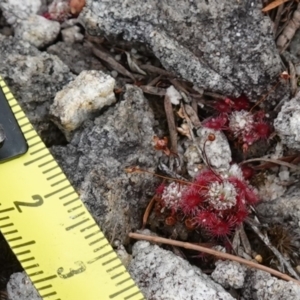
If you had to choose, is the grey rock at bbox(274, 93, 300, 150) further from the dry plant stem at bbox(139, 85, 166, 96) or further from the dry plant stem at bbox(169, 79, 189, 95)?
the dry plant stem at bbox(139, 85, 166, 96)

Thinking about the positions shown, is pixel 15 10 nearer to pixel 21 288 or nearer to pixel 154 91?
pixel 154 91

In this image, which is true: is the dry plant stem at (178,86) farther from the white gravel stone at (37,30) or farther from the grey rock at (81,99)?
the white gravel stone at (37,30)

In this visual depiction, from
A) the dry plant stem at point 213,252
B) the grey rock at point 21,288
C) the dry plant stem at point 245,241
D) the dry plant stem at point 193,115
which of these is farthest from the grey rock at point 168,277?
the dry plant stem at point 193,115

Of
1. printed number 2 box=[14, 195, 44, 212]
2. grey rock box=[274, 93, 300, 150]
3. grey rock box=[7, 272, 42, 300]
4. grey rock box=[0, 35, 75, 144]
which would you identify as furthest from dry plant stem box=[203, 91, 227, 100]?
grey rock box=[7, 272, 42, 300]

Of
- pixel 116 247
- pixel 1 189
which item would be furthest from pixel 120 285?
pixel 1 189

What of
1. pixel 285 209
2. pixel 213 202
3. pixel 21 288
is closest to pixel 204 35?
pixel 213 202
